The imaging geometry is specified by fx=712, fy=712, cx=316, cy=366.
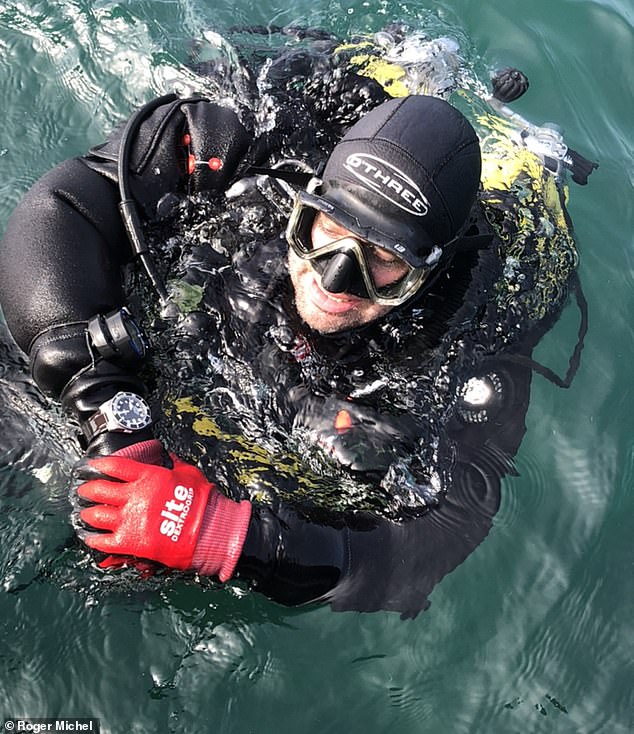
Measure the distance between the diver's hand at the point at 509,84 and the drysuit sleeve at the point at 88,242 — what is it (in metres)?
2.05

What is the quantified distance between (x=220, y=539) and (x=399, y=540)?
2.90 ft

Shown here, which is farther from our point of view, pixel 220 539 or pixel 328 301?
pixel 328 301

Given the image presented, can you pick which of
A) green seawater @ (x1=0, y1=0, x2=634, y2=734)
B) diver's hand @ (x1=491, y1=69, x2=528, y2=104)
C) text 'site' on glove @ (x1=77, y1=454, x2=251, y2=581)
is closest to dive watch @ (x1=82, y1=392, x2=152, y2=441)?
text 'site' on glove @ (x1=77, y1=454, x2=251, y2=581)

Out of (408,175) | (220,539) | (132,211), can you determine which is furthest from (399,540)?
(132,211)

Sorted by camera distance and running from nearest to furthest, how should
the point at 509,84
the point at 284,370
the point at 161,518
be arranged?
the point at 161,518, the point at 284,370, the point at 509,84

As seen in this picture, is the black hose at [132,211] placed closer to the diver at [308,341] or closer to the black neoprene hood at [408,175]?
the diver at [308,341]

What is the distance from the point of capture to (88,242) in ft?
9.18

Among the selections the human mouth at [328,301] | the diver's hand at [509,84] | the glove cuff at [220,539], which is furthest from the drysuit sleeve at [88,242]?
the diver's hand at [509,84]

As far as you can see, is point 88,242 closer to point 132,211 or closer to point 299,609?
point 132,211

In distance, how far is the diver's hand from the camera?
436 centimetres

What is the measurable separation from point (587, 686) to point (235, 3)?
15.5 feet

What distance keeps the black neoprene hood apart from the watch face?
1.05 m

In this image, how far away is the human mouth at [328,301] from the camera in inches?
120

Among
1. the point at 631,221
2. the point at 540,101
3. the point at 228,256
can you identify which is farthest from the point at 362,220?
the point at 540,101
